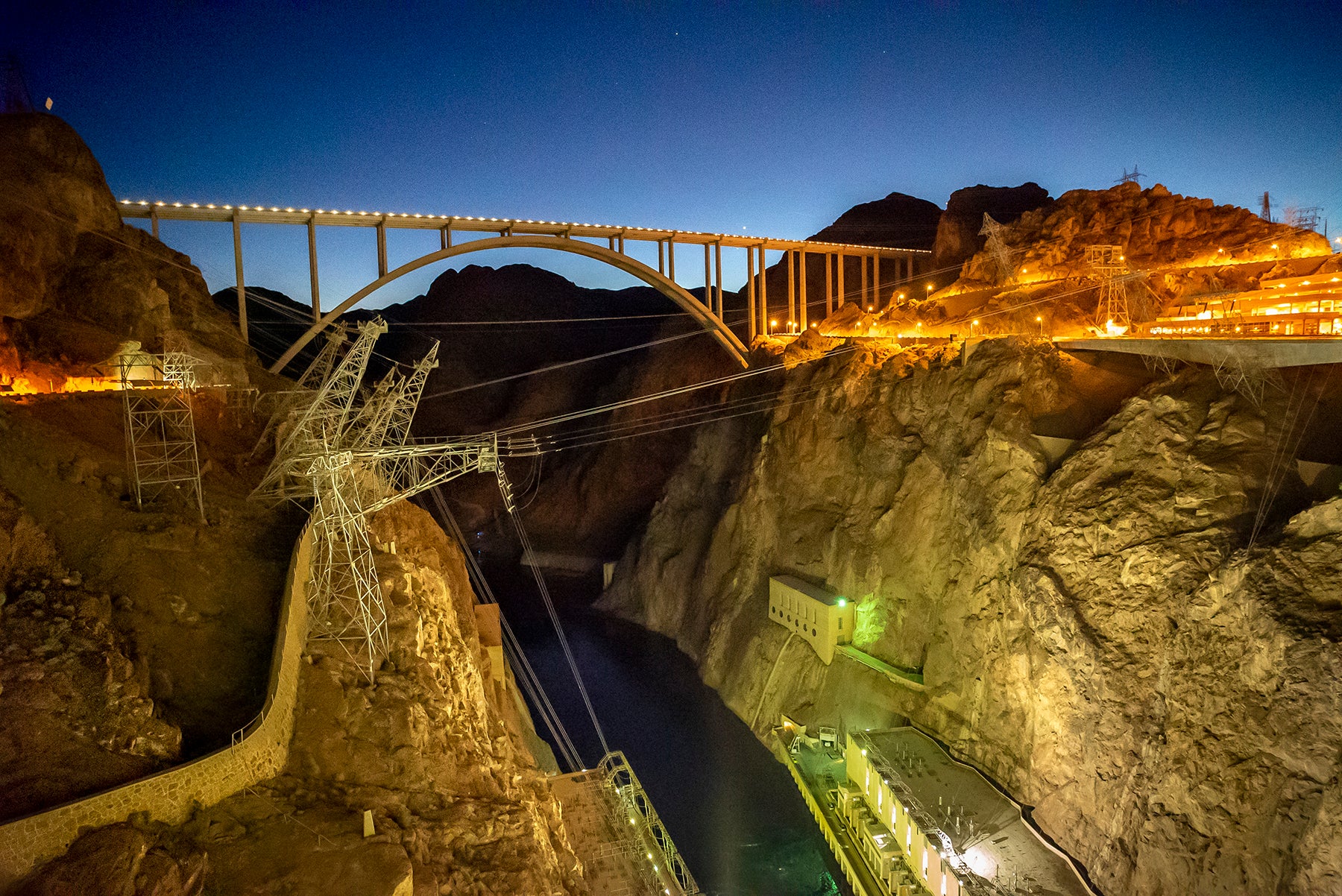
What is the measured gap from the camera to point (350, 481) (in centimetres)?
1800

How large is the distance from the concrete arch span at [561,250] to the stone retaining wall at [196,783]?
1403 cm

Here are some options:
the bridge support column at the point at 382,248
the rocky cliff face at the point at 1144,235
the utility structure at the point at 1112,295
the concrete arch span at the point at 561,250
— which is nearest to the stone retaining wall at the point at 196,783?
the concrete arch span at the point at 561,250

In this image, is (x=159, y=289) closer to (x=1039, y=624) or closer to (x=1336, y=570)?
(x=1039, y=624)

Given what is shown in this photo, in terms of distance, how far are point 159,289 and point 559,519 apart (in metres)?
33.0

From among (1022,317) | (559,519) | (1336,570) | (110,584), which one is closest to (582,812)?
(110,584)

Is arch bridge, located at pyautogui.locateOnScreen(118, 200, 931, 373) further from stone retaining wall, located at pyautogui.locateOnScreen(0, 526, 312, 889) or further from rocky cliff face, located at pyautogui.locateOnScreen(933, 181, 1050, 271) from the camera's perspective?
stone retaining wall, located at pyautogui.locateOnScreen(0, 526, 312, 889)

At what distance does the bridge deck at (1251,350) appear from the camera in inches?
771

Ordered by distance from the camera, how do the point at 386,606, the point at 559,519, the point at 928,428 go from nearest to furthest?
the point at 386,606, the point at 928,428, the point at 559,519

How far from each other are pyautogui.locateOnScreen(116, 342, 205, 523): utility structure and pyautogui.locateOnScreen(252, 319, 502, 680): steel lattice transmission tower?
6.28 ft

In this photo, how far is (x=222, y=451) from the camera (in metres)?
20.7

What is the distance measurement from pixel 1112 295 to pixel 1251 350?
8.99 metres

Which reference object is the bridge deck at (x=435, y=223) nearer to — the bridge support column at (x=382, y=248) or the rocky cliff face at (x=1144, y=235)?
the bridge support column at (x=382, y=248)

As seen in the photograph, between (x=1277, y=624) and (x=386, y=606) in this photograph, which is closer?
(x=1277, y=624)

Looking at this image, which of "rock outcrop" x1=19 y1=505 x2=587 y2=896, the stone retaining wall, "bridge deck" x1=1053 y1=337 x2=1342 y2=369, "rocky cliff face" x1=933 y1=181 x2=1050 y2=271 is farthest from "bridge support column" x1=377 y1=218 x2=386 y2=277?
"rocky cliff face" x1=933 y1=181 x2=1050 y2=271
